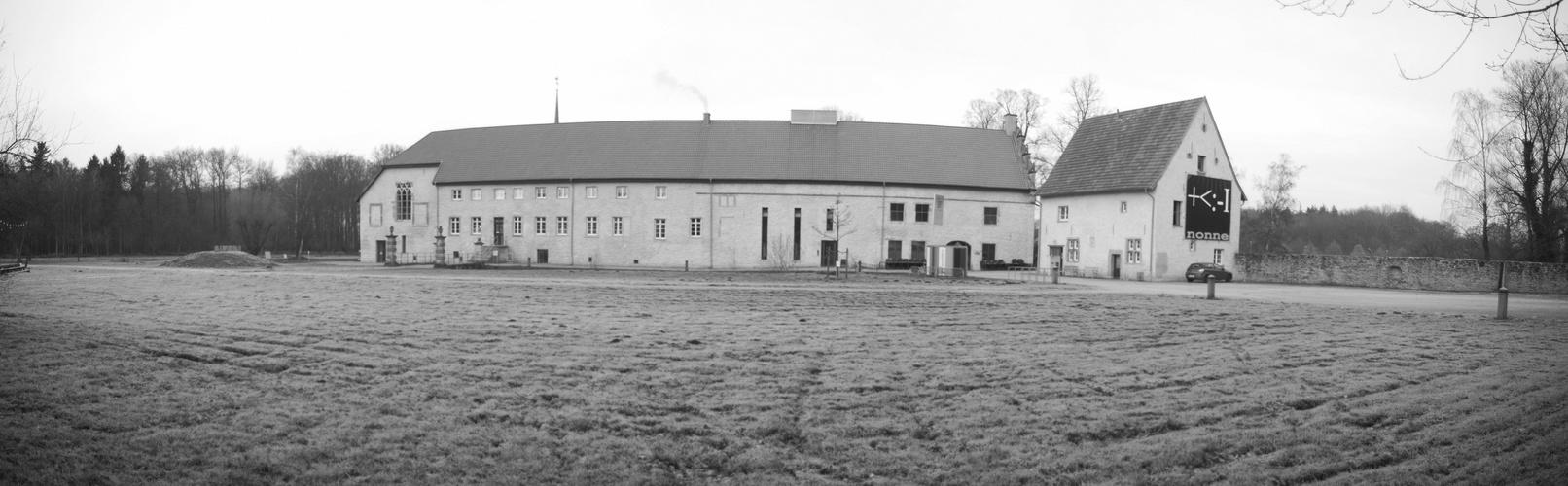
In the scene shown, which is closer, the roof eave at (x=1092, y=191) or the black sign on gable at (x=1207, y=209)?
the roof eave at (x=1092, y=191)

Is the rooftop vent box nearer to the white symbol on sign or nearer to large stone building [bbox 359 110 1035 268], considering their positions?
large stone building [bbox 359 110 1035 268]

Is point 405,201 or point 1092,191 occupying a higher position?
point 405,201

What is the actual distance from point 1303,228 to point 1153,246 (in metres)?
51.7

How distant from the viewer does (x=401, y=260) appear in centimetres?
5803

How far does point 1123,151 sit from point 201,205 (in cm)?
8790

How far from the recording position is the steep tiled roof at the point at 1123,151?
42447 millimetres

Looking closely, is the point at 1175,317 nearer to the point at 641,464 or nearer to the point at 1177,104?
the point at 641,464

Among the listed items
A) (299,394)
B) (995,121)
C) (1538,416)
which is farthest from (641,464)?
(995,121)

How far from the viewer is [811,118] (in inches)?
2249

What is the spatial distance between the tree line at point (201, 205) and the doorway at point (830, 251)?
48.1 metres

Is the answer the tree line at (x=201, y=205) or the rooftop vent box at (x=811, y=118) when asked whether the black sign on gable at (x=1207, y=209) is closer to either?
the rooftop vent box at (x=811, y=118)

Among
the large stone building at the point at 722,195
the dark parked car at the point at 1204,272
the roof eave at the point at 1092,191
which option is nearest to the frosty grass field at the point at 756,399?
the dark parked car at the point at 1204,272

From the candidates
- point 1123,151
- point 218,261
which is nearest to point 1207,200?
point 1123,151

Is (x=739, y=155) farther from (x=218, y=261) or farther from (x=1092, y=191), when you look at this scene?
(x=218, y=261)
